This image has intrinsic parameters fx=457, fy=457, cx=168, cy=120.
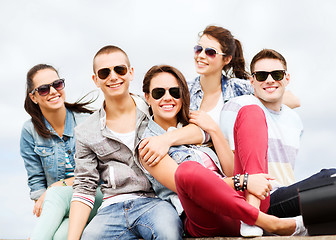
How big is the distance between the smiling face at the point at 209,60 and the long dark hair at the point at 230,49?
67 mm

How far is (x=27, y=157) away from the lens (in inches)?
205

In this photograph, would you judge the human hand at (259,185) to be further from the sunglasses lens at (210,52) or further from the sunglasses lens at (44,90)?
the sunglasses lens at (44,90)

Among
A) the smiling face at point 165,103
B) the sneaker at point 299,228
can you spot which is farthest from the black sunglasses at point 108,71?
the sneaker at point 299,228

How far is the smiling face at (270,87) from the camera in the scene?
4.23 meters

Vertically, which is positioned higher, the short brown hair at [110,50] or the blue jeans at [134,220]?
the short brown hair at [110,50]

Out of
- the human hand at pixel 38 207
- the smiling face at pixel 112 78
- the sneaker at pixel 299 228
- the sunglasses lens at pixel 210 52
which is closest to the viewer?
the sneaker at pixel 299 228

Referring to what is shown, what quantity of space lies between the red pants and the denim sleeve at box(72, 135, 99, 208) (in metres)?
0.94

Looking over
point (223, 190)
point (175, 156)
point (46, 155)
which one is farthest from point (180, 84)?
point (46, 155)

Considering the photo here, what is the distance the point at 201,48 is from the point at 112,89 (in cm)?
128

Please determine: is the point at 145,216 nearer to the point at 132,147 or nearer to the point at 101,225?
the point at 101,225

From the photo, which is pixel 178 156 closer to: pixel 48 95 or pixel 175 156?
pixel 175 156

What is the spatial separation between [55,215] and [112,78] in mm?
1341

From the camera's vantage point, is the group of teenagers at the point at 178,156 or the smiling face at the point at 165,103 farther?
the smiling face at the point at 165,103

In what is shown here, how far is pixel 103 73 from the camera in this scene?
4.15 m
